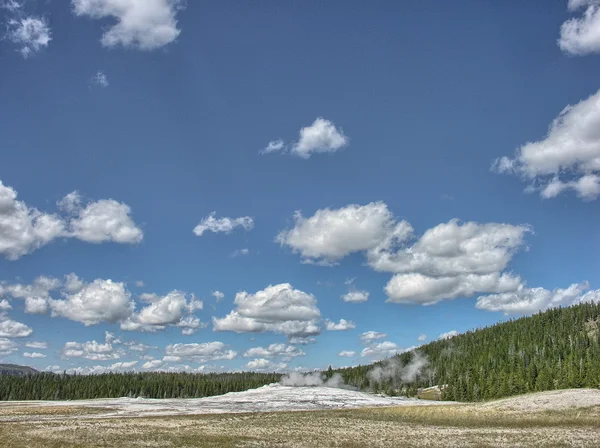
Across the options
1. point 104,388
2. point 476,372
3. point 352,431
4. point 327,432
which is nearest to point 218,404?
point 327,432

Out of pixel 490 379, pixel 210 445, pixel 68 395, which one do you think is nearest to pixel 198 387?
pixel 68 395

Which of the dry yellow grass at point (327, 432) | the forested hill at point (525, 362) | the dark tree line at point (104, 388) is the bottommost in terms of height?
the dark tree line at point (104, 388)

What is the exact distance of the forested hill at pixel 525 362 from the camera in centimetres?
11069

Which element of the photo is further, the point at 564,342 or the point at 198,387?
the point at 198,387

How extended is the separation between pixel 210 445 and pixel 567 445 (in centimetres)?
2770

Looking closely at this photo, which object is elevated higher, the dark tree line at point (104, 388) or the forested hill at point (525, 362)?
the forested hill at point (525, 362)

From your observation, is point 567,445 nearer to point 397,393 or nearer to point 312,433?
point 312,433

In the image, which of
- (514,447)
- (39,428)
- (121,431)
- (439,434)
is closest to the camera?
(514,447)

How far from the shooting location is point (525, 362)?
152500 millimetres

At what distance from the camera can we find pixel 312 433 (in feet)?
151

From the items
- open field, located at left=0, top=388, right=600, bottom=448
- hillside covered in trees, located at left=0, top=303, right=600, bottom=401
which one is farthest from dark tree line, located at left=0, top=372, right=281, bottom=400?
open field, located at left=0, top=388, right=600, bottom=448

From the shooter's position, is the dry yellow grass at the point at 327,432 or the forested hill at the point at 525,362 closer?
the dry yellow grass at the point at 327,432

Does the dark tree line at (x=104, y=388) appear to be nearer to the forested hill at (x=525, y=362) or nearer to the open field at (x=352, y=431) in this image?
the forested hill at (x=525, y=362)

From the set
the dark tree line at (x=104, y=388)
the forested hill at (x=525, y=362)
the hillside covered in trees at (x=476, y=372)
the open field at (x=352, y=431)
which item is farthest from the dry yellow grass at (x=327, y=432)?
the dark tree line at (x=104, y=388)
